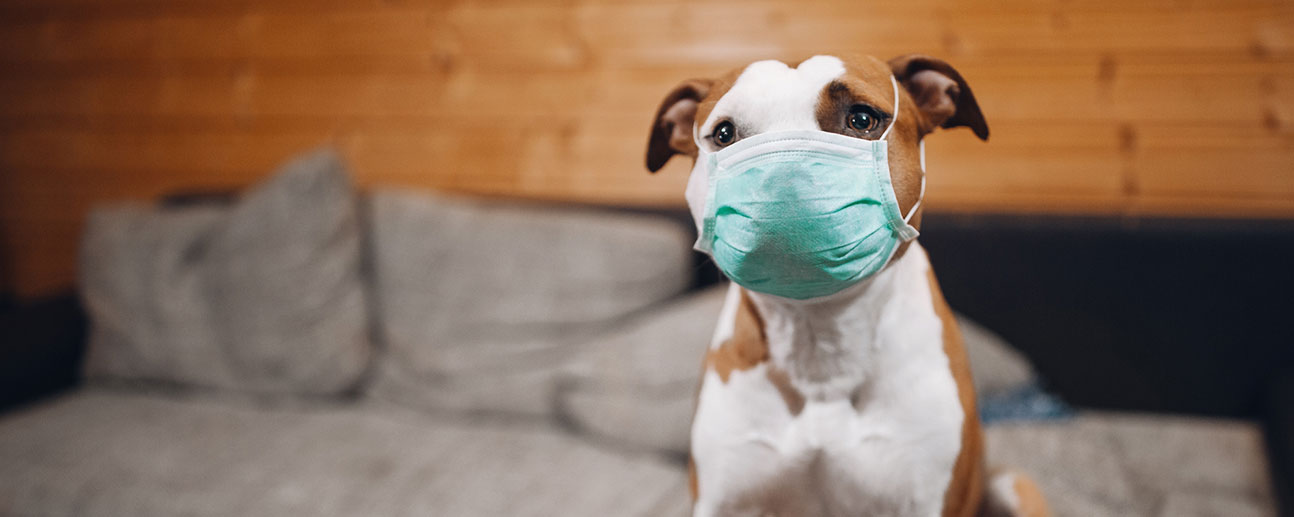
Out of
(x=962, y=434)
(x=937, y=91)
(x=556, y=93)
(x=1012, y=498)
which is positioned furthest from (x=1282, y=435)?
(x=556, y=93)

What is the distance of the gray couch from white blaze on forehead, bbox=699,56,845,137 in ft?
2.97

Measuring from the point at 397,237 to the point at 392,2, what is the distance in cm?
75

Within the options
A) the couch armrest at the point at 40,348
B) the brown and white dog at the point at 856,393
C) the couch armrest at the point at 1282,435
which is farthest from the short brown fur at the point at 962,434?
the couch armrest at the point at 40,348

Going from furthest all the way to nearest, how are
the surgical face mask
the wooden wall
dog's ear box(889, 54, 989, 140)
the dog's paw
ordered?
the wooden wall, the dog's paw, dog's ear box(889, 54, 989, 140), the surgical face mask

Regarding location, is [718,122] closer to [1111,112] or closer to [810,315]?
[810,315]

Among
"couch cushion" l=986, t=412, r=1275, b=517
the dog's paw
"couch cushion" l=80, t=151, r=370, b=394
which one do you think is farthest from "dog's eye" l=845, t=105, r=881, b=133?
"couch cushion" l=80, t=151, r=370, b=394

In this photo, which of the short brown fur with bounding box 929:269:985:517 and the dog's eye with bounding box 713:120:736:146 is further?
the short brown fur with bounding box 929:269:985:517

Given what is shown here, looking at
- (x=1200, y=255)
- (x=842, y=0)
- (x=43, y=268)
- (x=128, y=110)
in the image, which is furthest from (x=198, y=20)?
(x=1200, y=255)

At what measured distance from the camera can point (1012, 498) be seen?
3.08 feet

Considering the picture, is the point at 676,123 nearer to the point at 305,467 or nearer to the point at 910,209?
the point at 910,209

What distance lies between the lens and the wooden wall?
5.68 ft

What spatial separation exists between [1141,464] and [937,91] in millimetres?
1082

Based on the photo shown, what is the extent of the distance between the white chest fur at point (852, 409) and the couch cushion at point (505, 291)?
3.41 ft

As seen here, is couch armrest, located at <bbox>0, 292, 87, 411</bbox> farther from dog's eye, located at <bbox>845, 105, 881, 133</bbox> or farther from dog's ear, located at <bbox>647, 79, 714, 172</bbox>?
dog's eye, located at <bbox>845, 105, 881, 133</bbox>
